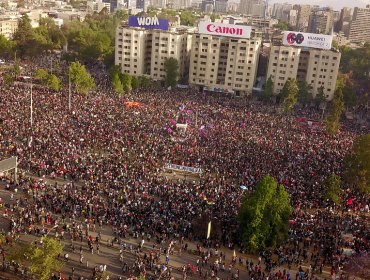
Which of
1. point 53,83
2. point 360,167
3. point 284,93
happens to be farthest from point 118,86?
point 360,167

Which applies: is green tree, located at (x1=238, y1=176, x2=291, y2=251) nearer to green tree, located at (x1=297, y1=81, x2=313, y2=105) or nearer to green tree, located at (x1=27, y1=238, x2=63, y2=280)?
green tree, located at (x1=27, y1=238, x2=63, y2=280)

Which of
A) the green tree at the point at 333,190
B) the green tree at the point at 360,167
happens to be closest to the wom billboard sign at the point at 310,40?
the green tree at the point at 360,167

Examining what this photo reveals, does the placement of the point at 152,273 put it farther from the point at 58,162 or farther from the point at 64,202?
the point at 58,162

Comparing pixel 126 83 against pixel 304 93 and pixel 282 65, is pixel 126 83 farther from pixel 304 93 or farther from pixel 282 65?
pixel 304 93

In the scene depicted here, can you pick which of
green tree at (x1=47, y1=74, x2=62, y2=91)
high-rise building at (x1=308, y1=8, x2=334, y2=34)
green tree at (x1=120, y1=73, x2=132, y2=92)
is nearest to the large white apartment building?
green tree at (x1=120, y1=73, x2=132, y2=92)

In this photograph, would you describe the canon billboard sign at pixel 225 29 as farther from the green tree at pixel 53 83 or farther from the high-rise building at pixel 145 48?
the green tree at pixel 53 83

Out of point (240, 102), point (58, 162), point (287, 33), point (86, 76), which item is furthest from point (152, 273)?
point (287, 33)
